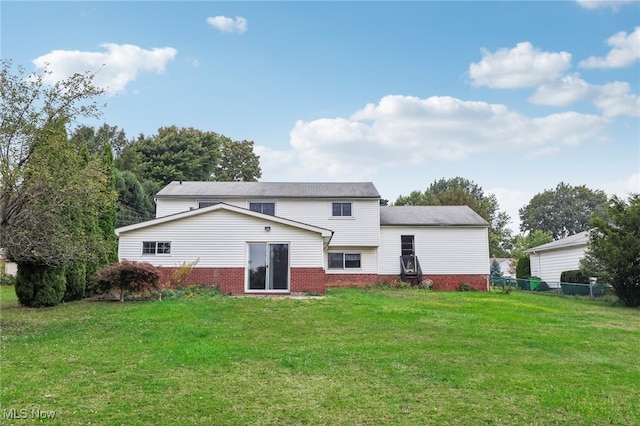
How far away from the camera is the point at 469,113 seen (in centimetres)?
2186

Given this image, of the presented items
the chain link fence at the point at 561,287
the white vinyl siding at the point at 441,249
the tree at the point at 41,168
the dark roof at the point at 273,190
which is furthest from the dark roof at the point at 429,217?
the tree at the point at 41,168

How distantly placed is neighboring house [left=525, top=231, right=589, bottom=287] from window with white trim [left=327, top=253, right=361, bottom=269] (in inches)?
458

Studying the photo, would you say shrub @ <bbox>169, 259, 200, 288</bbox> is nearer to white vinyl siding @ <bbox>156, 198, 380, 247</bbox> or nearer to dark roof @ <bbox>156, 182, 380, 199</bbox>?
white vinyl siding @ <bbox>156, 198, 380, 247</bbox>

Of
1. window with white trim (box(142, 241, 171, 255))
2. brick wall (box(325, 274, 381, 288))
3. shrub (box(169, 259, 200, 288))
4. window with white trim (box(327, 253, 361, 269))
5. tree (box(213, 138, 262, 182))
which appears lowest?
brick wall (box(325, 274, 381, 288))

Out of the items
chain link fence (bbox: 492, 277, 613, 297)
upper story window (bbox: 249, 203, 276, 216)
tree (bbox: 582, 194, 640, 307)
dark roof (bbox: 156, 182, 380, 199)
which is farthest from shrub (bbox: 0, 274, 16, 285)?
chain link fence (bbox: 492, 277, 613, 297)

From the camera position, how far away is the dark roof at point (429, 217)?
25500 millimetres

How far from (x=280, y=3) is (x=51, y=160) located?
936 cm

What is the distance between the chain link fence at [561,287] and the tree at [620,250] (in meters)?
1.75

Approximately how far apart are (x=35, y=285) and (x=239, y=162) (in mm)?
41740

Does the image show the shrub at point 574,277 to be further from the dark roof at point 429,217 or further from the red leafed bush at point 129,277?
the red leafed bush at point 129,277

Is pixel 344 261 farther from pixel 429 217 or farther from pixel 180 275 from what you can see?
pixel 180 275

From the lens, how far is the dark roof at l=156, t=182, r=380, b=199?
2498cm

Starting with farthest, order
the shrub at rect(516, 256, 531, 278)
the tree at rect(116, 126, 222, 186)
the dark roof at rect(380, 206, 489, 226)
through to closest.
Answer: the tree at rect(116, 126, 222, 186), the shrub at rect(516, 256, 531, 278), the dark roof at rect(380, 206, 489, 226)

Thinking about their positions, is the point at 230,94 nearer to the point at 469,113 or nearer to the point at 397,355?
the point at 469,113
